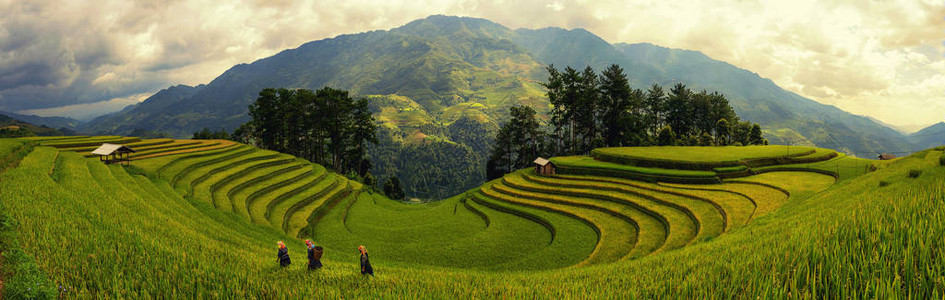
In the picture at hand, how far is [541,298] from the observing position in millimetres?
4531

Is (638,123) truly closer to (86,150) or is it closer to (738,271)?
(738,271)

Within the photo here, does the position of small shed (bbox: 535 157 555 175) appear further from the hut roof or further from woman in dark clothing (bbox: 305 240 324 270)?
the hut roof

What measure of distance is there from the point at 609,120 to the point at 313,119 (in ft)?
145

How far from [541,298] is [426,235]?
1722cm

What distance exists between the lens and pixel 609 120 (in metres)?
49.5

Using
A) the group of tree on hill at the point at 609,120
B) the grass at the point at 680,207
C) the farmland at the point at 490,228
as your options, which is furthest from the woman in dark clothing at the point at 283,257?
the group of tree on hill at the point at 609,120

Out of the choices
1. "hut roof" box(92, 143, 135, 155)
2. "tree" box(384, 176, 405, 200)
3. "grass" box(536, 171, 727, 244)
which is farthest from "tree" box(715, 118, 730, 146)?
"hut roof" box(92, 143, 135, 155)

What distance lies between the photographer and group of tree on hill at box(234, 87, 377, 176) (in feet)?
156

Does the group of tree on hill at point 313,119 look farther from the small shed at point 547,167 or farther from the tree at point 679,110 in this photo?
the tree at point 679,110

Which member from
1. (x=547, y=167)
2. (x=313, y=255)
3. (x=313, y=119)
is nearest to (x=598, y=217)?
(x=547, y=167)

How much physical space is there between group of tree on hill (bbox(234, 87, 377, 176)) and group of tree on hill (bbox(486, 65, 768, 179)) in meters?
23.2

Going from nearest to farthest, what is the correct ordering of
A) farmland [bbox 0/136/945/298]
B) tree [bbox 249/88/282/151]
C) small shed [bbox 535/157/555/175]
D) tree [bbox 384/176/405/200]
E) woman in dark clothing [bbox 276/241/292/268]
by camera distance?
farmland [bbox 0/136/945/298], woman in dark clothing [bbox 276/241/292/268], small shed [bbox 535/157/555/175], tree [bbox 249/88/282/151], tree [bbox 384/176/405/200]

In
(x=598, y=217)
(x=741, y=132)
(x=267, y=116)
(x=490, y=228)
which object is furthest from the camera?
(x=741, y=132)

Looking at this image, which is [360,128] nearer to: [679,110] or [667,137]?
[667,137]
